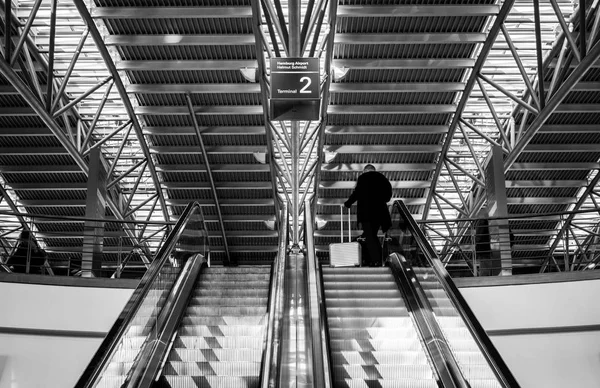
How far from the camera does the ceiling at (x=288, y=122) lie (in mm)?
17641

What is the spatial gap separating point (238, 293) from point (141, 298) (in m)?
2.91

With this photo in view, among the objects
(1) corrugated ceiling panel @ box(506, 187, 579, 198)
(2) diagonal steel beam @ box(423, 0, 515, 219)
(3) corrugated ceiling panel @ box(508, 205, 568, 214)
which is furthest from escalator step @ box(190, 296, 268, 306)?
(3) corrugated ceiling panel @ box(508, 205, 568, 214)

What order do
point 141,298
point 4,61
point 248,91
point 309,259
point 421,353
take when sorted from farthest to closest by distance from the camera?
point 248,91 < point 4,61 < point 309,259 < point 421,353 < point 141,298

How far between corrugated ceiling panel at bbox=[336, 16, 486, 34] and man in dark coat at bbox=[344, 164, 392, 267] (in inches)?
271

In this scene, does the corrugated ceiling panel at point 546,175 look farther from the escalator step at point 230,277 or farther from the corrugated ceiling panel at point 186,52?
the escalator step at point 230,277

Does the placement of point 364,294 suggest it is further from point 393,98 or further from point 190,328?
point 393,98

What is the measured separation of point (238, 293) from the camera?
10.2 metres

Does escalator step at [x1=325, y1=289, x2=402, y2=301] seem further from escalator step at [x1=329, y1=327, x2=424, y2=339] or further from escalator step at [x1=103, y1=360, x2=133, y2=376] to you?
escalator step at [x1=103, y1=360, x2=133, y2=376]

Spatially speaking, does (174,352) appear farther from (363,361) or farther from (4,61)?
(4,61)

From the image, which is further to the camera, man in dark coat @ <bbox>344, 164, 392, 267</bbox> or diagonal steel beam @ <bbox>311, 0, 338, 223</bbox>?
diagonal steel beam @ <bbox>311, 0, 338, 223</bbox>

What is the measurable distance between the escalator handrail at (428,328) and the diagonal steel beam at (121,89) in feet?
35.8

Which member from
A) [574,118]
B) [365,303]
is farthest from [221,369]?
[574,118]

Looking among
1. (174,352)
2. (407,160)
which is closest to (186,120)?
(407,160)

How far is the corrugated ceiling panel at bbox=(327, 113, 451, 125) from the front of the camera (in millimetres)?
21828
